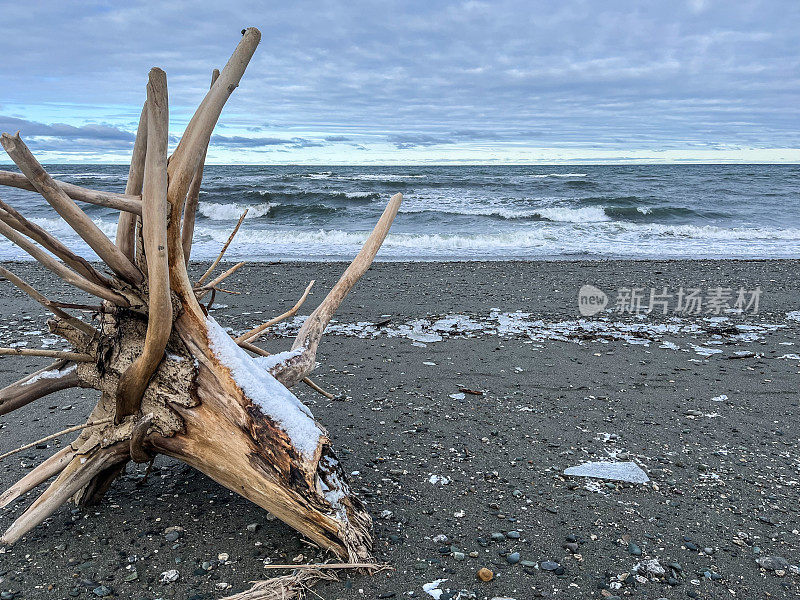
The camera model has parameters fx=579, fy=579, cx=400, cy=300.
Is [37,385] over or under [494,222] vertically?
over

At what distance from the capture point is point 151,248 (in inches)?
84.9

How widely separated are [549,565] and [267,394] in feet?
4.28

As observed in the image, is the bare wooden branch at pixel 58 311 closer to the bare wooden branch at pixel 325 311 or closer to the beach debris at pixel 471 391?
the bare wooden branch at pixel 325 311

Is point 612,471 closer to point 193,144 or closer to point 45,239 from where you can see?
point 193,144

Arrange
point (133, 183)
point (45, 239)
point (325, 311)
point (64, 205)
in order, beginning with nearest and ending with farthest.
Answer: point (64, 205)
point (45, 239)
point (133, 183)
point (325, 311)

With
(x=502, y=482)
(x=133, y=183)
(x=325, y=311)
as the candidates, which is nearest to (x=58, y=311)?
(x=133, y=183)

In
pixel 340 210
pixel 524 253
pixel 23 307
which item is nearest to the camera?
pixel 23 307

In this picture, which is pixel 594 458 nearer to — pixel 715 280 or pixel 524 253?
pixel 715 280

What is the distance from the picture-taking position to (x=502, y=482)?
2924mm

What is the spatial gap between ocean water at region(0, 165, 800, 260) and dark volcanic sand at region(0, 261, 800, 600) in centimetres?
712

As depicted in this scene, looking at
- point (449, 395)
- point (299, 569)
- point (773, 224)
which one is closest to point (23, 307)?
point (449, 395)

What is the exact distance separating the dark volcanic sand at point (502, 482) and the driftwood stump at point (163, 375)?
0.74 feet

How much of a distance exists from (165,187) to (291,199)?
2249 centimetres

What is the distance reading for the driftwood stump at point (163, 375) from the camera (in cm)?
215
